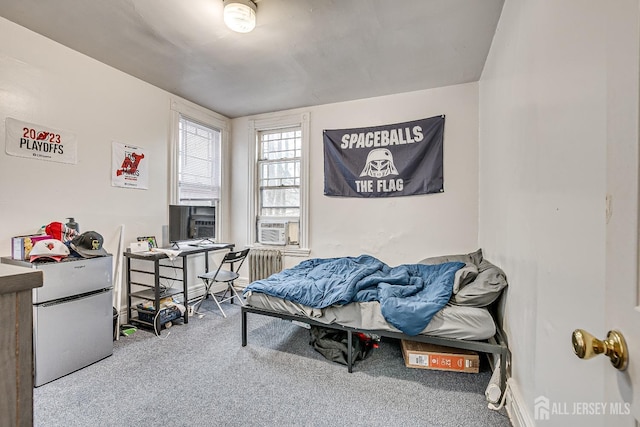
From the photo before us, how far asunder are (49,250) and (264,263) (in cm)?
241

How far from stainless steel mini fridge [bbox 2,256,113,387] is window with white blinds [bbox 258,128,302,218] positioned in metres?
2.29

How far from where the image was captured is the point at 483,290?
201 cm

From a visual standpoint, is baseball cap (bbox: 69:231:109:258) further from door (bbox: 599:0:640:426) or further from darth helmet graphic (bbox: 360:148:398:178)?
door (bbox: 599:0:640:426)

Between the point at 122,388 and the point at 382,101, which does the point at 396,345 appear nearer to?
the point at 122,388

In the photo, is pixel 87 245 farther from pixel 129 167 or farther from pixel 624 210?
pixel 624 210

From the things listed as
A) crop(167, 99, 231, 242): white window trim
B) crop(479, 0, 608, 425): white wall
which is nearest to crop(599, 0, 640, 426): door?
crop(479, 0, 608, 425): white wall

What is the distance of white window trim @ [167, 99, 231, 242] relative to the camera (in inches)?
143

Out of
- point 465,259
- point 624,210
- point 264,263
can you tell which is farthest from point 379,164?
point 624,210

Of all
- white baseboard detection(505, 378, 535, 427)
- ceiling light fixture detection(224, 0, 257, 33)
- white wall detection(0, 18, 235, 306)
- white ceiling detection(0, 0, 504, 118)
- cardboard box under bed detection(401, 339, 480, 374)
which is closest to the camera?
white baseboard detection(505, 378, 535, 427)

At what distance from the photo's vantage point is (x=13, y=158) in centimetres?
230

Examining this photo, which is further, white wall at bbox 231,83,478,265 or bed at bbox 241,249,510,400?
white wall at bbox 231,83,478,265

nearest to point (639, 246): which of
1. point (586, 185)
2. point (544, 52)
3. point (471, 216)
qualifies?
point (586, 185)

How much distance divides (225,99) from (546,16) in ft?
11.2

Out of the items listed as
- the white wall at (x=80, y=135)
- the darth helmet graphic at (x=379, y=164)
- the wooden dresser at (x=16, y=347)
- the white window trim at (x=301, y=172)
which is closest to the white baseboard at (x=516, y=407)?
the wooden dresser at (x=16, y=347)
